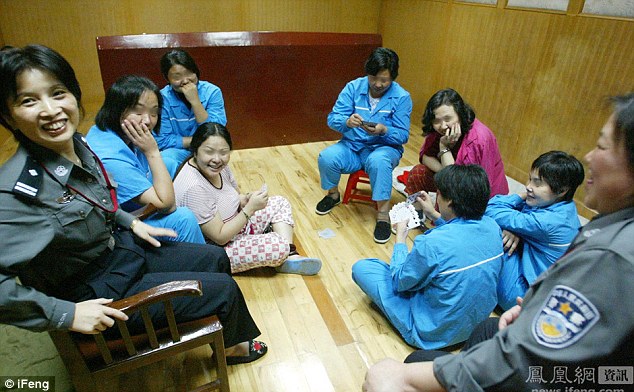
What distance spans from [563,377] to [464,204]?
3.03ft

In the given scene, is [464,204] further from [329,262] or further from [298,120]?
[298,120]

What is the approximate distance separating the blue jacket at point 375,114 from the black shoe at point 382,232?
55 centimetres

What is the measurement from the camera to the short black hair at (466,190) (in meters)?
1.52

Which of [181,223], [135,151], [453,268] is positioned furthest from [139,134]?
[453,268]

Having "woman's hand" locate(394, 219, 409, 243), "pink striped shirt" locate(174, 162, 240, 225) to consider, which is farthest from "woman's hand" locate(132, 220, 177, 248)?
"woman's hand" locate(394, 219, 409, 243)

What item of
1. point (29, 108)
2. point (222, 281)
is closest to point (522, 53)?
point (222, 281)

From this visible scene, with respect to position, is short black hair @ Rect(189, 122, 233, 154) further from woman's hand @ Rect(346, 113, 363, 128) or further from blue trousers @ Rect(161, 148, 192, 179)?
woman's hand @ Rect(346, 113, 363, 128)

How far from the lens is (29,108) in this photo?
1.00 m

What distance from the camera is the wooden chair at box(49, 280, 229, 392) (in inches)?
42.5

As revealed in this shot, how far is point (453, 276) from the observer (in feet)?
5.00

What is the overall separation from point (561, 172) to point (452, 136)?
0.69m

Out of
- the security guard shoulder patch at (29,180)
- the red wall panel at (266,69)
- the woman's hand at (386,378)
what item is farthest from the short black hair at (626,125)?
the red wall panel at (266,69)

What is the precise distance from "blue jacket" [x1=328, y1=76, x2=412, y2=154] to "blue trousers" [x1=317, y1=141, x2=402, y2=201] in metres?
0.06

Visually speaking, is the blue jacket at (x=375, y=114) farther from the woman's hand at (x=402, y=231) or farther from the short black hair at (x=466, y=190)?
the short black hair at (x=466, y=190)
